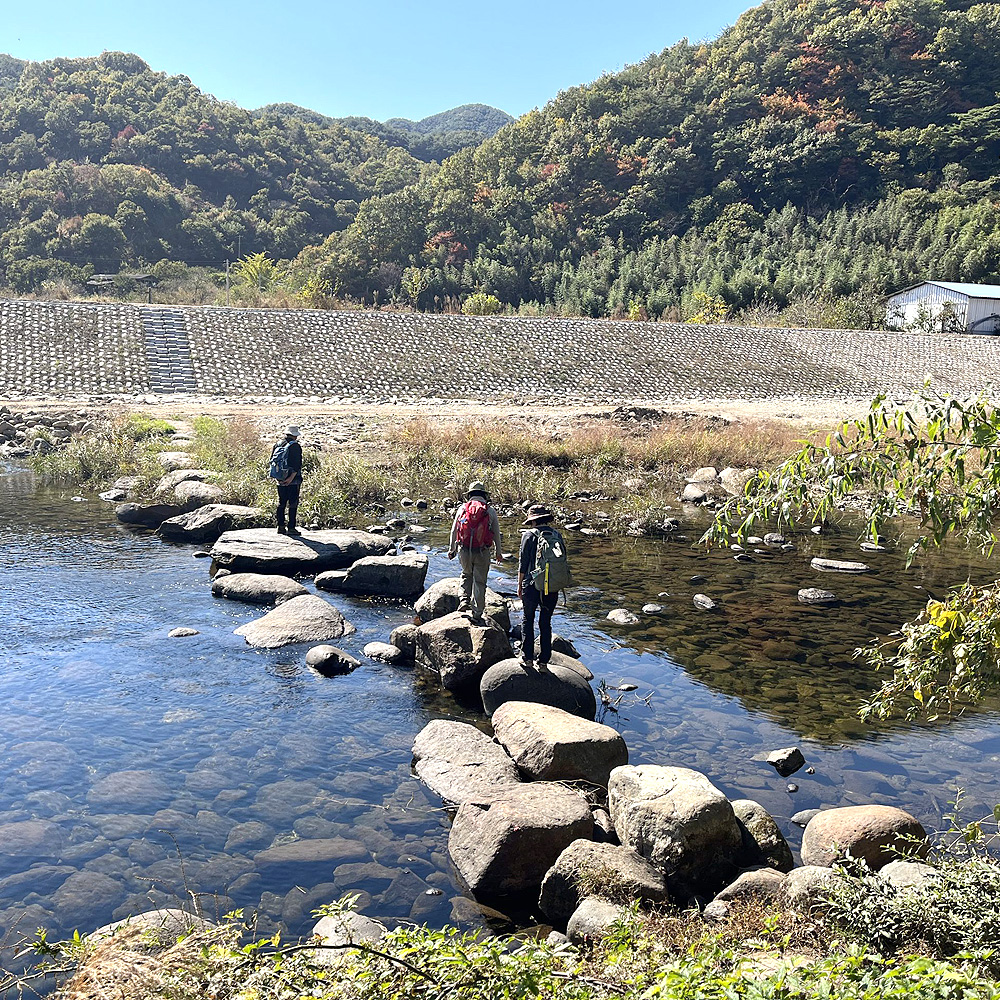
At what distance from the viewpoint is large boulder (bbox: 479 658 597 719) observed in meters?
8.08

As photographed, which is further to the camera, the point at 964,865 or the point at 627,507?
the point at 627,507

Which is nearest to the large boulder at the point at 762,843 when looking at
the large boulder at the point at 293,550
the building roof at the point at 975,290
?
the large boulder at the point at 293,550

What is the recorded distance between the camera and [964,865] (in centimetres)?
465

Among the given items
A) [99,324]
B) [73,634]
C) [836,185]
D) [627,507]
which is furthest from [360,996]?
[836,185]

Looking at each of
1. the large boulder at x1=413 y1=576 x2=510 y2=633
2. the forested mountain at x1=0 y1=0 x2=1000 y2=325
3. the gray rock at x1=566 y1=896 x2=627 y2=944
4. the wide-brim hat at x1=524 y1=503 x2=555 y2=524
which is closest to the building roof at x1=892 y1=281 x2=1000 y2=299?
the forested mountain at x1=0 y1=0 x2=1000 y2=325

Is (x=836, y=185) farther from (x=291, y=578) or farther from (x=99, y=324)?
(x=291, y=578)

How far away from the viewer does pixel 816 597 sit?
1216cm

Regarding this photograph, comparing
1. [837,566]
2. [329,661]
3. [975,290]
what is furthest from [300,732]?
[975,290]

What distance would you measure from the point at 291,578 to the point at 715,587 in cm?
602

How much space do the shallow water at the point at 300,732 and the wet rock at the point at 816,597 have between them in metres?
0.28

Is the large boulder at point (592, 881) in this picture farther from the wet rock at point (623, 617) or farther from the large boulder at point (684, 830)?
the wet rock at point (623, 617)

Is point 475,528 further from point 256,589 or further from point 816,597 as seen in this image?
point 816,597

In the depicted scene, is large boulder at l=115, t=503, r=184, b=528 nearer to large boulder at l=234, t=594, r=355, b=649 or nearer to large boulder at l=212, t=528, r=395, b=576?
large boulder at l=212, t=528, r=395, b=576

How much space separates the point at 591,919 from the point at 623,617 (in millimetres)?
6528
